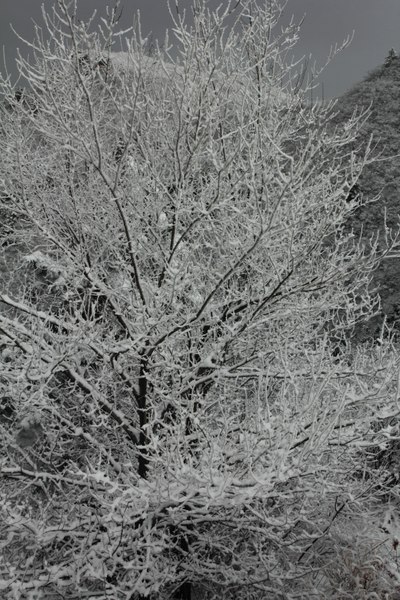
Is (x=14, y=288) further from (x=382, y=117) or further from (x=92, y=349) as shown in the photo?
(x=382, y=117)

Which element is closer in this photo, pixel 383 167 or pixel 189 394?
pixel 189 394

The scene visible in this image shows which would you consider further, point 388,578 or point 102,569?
point 388,578

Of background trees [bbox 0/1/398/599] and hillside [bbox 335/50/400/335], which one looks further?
hillside [bbox 335/50/400/335]

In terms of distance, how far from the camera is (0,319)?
17.8 feet

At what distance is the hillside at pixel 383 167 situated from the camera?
573 inches

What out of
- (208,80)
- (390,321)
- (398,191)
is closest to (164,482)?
(208,80)

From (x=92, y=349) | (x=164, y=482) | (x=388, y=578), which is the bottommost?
(x=388, y=578)

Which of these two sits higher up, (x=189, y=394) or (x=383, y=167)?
(x=383, y=167)

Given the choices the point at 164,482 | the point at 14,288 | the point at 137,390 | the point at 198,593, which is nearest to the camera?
the point at 164,482

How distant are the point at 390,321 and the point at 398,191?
26.9 ft

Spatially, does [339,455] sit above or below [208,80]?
below

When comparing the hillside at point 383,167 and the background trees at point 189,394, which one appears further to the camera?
the hillside at point 383,167

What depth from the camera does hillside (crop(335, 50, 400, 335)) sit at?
47.8ft

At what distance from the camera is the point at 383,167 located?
69.3ft
